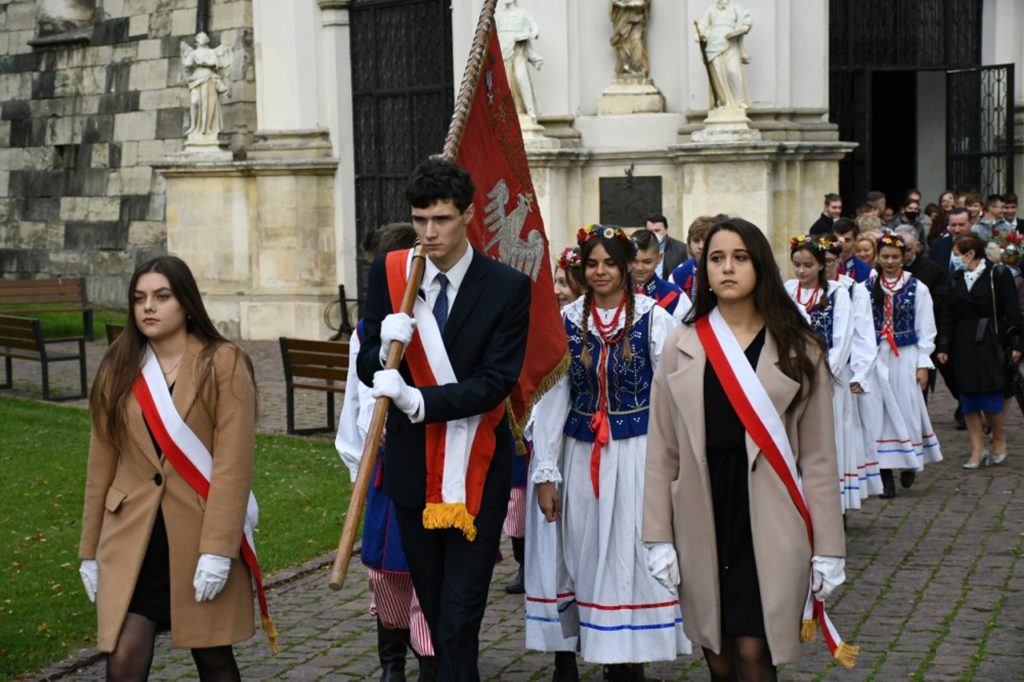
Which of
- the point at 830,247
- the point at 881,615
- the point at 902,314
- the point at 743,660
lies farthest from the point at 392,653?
the point at 902,314

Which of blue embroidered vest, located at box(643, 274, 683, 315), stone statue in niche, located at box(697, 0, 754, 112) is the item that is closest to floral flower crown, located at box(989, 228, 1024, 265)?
stone statue in niche, located at box(697, 0, 754, 112)

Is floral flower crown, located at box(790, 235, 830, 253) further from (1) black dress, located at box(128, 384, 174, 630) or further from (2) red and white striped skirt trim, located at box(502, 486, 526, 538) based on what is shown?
(1) black dress, located at box(128, 384, 174, 630)

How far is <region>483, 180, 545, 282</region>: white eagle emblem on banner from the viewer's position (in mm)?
6648

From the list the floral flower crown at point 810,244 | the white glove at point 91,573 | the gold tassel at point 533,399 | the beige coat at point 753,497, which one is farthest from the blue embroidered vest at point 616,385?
the floral flower crown at point 810,244

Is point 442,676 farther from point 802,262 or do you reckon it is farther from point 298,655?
point 802,262

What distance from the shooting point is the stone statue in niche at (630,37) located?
1867cm

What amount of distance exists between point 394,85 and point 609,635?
53.5ft

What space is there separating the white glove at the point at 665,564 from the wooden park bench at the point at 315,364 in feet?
26.8

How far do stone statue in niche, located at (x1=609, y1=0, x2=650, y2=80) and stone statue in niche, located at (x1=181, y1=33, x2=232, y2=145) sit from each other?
616 centimetres

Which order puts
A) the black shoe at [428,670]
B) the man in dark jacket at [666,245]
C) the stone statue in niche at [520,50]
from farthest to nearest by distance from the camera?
the stone statue in niche at [520,50] → the man in dark jacket at [666,245] → the black shoe at [428,670]

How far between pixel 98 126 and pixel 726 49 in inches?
494

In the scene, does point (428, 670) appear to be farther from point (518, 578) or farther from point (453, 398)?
point (518, 578)

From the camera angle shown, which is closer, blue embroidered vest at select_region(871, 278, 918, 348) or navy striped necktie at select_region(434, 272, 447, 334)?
navy striped necktie at select_region(434, 272, 447, 334)

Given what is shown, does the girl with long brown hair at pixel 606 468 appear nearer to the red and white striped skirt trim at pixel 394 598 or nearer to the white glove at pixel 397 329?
the red and white striped skirt trim at pixel 394 598
